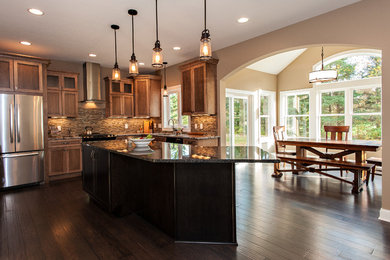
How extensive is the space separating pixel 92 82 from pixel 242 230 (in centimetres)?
512

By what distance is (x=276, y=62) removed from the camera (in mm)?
6805

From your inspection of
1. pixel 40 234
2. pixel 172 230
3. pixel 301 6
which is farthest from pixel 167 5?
pixel 40 234

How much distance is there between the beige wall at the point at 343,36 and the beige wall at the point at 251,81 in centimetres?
166

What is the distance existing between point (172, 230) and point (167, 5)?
282cm

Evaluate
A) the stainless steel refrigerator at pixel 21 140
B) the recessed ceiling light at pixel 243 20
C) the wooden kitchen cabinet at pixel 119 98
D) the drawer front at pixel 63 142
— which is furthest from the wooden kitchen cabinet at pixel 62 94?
the recessed ceiling light at pixel 243 20

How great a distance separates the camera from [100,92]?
589cm

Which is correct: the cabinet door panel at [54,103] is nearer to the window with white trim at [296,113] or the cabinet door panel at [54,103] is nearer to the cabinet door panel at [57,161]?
the cabinet door panel at [57,161]

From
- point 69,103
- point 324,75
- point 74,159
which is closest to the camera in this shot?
point 324,75

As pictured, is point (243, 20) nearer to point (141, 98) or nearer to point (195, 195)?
point (195, 195)

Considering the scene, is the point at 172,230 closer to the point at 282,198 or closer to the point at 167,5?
the point at 282,198

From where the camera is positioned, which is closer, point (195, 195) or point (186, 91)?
point (195, 195)

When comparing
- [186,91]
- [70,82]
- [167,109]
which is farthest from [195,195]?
[70,82]

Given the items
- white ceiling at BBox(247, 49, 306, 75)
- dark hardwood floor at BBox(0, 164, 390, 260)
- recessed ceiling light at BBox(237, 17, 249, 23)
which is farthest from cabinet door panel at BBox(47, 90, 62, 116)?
white ceiling at BBox(247, 49, 306, 75)

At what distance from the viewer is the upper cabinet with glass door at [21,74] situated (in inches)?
169
